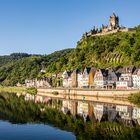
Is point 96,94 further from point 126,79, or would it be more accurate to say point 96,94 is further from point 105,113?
point 105,113

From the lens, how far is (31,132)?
4359 cm

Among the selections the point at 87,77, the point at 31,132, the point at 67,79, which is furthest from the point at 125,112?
the point at 67,79

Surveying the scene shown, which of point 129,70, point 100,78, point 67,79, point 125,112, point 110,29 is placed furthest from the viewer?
point 110,29

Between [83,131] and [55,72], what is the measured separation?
320ft

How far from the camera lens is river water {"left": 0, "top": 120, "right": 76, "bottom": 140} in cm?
4009

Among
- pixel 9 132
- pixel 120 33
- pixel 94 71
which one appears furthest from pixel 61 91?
pixel 9 132

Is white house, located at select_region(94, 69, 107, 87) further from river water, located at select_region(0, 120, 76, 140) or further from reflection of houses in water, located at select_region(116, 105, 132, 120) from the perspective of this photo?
river water, located at select_region(0, 120, 76, 140)

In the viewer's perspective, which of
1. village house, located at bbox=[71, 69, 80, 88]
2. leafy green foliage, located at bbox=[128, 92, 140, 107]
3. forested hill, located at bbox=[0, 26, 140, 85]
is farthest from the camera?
village house, located at bbox=[71, 69, 80, 88]

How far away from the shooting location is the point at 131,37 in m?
116

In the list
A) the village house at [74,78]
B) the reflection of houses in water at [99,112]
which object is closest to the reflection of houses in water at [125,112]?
the reflection of houses in water at [99,112]

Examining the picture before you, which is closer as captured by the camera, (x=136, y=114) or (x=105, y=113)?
(x=136, y=114)

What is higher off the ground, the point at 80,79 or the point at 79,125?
the point at 80,79

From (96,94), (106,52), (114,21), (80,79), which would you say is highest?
(114,21)

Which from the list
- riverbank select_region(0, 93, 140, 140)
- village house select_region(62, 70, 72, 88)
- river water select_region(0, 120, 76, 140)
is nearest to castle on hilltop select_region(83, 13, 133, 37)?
village house select_region(62, 70, 72, 88)
